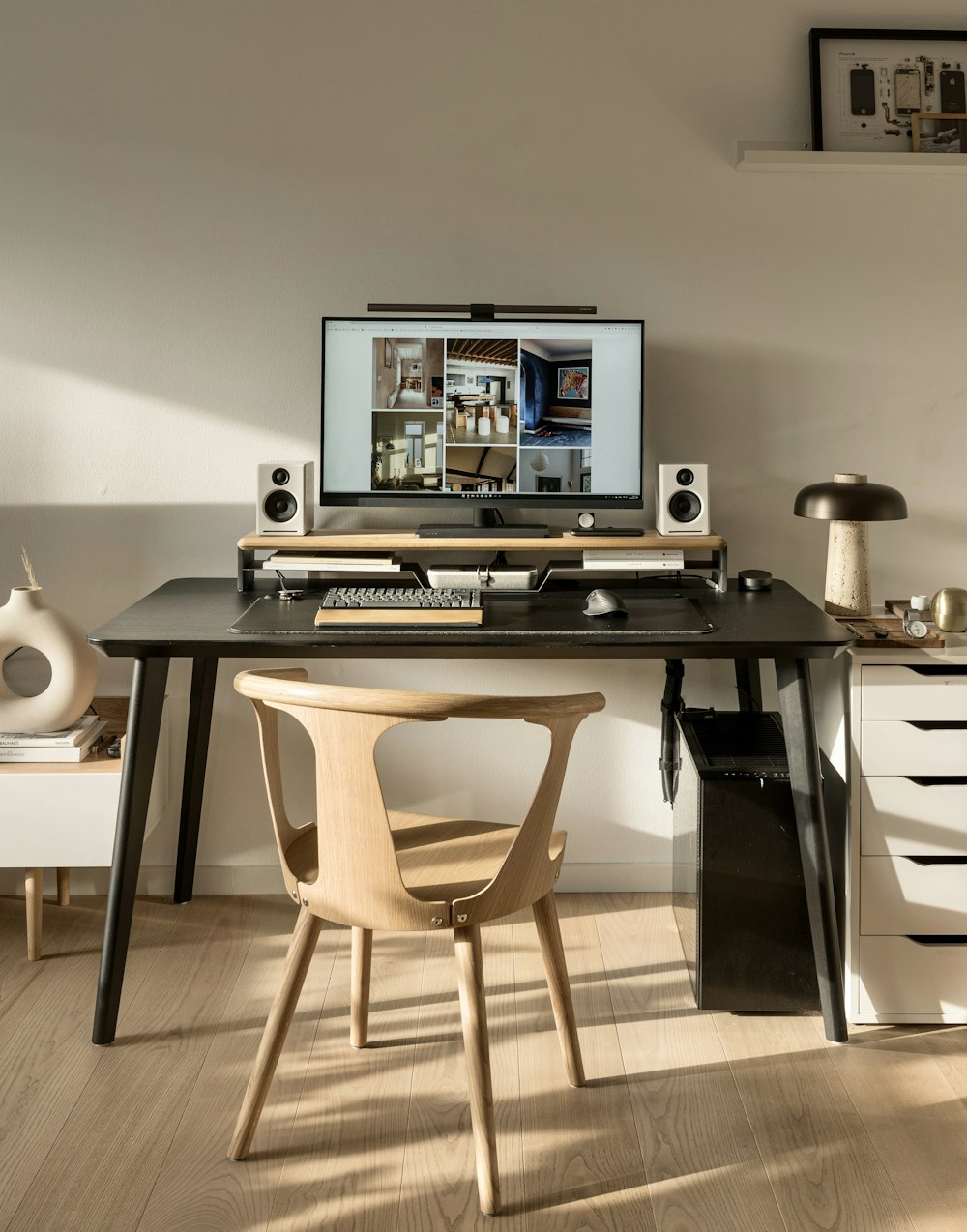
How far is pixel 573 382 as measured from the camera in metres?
2.49

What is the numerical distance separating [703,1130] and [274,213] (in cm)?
211

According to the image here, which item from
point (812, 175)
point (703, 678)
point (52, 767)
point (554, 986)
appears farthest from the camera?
point (703, 678)

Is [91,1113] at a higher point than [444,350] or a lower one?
lower

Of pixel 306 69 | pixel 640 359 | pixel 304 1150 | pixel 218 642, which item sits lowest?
pixel 304 1150

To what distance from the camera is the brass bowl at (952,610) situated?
7.32 ft

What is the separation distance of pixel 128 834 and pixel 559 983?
83 cm

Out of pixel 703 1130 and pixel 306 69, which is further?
pixel 306 69

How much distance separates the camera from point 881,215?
2.60m

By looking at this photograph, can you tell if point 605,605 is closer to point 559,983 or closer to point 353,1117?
point 559,983

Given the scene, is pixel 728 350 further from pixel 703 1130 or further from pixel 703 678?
pixel 703 1130

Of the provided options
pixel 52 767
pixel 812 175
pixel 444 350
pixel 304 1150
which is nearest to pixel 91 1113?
pixel 304 1150

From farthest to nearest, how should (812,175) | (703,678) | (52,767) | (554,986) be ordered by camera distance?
(703,678)
(812,175)
(52,767)
(554,986)

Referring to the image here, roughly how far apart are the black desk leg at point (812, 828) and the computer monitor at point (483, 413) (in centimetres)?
66

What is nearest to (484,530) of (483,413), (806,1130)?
(483,413)
